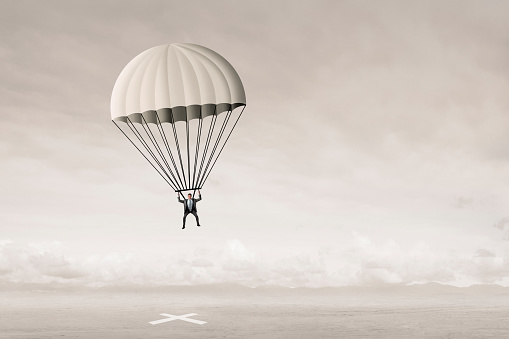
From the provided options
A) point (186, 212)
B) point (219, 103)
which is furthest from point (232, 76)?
point (186, 212)

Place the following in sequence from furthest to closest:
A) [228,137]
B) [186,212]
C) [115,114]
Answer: [115,114]
[228,137]
[186,212]

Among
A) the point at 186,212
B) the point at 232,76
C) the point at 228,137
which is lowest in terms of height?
the point at 186,212

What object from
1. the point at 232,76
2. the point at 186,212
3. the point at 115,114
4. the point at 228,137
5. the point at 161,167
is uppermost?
the point at 232,76

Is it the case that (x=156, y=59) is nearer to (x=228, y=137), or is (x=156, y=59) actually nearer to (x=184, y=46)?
(x=184, y=46)

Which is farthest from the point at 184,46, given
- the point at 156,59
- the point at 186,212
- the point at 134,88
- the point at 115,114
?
the point at 186,212

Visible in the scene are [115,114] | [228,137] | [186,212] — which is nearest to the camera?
[186,212]

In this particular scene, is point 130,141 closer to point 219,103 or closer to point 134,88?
point 134,88

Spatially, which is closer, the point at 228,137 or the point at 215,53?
the point at 228,137

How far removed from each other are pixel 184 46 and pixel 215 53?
246cm

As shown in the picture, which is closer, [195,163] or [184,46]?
[195,163]

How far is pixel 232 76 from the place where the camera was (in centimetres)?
3956

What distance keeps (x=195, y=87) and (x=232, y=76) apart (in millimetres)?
3276

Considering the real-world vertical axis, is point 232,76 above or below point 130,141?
above

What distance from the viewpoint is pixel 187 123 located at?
39.3 meters
